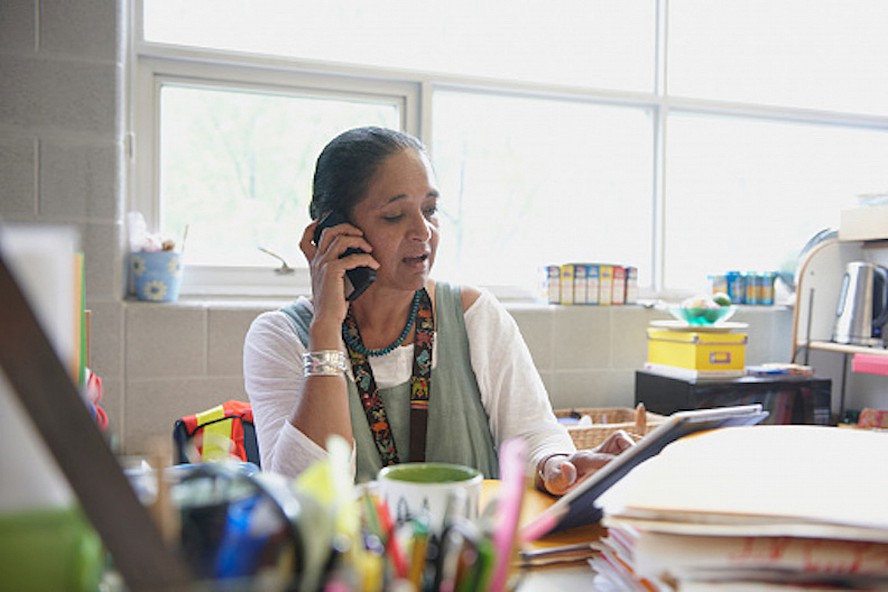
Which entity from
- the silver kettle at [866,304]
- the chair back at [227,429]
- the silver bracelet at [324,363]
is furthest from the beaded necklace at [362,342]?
the silver kettle at [866,304]

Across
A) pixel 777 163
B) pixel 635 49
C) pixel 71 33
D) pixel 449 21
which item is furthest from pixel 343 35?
pixel 777 163

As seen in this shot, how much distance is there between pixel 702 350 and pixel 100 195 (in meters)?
2.02

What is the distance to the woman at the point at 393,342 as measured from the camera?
1434 millimetres

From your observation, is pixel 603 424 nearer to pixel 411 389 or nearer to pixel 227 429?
pixel 411 389

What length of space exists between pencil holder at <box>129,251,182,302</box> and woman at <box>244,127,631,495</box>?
3.10 feet

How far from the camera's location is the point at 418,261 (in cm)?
152

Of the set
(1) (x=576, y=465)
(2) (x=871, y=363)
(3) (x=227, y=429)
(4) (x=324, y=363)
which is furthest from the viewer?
(2) (x=871, y=363)

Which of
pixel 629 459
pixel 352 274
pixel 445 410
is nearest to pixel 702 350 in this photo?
pixel 445 410

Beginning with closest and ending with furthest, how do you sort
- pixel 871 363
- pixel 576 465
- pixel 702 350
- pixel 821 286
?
pixel 576 465 < pixel 871 363 < pixel 702 350 < pixel 821 286

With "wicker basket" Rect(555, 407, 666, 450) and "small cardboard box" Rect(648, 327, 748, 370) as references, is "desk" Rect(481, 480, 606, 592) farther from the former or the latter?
"small cardboard box" Rect(648, 327, 748, 370)

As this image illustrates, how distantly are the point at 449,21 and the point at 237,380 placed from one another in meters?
1.63

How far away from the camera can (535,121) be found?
10.1 feet

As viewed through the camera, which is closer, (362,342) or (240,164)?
(362,342)

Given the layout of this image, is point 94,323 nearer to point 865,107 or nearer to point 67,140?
point 67,140
